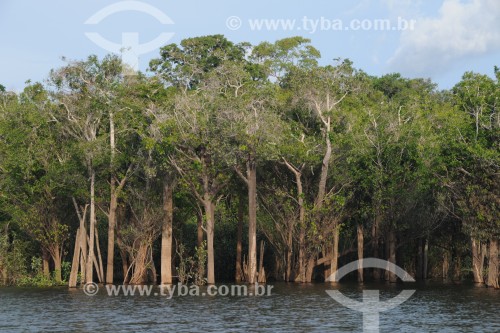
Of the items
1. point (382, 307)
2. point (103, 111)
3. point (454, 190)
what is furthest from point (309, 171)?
point (382, 307)

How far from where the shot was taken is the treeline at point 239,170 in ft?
194

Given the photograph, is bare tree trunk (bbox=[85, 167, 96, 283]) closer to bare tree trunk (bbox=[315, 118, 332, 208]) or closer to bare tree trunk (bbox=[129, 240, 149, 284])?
bare tree trunk (bbox=[129, 240, 149, 284])

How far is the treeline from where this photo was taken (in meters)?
59.3

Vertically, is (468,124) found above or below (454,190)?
above

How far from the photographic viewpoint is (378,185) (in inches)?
2485

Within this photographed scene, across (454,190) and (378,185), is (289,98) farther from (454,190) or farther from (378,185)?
(454,190)

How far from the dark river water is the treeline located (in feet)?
22.3

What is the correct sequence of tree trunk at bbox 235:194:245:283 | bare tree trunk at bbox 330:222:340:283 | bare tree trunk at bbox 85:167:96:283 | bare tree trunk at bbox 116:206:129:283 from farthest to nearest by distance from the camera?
1. tree trunk at bbox 235:194:245:283
2. bare tree trunk at bbox 330:222:340:283
3. bare tree trunk at bbox 116:206:129:283
4. bare tree trunk at bbox 85:167:96:283

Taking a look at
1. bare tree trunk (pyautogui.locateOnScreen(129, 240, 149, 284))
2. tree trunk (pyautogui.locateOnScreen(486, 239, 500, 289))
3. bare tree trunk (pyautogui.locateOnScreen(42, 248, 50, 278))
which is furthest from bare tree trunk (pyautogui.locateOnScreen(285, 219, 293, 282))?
bare tree trunk (pyautogui.locateOnScreen(42, 248, 50, 278))

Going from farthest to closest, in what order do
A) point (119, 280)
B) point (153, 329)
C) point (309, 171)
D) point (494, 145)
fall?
1. point (119, 280)
2. point (309, 171)
3. point (494, 145)
4. point (153, 329)

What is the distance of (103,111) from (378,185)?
68.2 feet

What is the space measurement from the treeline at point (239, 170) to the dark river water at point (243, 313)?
681cm

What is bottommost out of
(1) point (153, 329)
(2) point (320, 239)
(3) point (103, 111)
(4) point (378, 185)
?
(1) point (153, 329)

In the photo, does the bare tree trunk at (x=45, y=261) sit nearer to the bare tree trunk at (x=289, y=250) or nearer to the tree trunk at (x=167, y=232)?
the tree trunk at (x=167, y=232)
